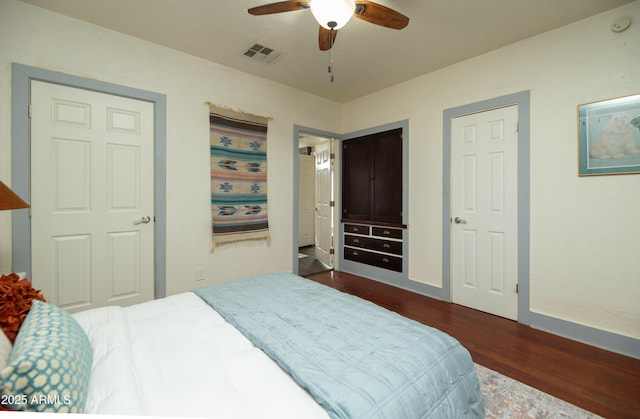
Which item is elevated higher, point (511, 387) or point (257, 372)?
point (257, 372)

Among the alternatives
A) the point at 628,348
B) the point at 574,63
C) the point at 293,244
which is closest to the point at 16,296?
the point at 293,244

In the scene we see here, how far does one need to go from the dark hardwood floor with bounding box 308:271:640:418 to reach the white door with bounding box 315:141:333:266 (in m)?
1.78

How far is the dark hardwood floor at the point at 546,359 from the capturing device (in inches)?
62.6

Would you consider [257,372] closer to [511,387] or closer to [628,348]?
[511,387]

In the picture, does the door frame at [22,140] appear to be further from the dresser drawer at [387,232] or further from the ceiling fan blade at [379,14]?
the dresser drawer at [387,232]

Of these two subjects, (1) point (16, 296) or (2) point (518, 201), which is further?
(2) point (518, 201)

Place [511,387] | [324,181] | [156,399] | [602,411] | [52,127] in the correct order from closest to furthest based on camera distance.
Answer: [156,399], [602,411], [511,387], [52,127], [324,181]

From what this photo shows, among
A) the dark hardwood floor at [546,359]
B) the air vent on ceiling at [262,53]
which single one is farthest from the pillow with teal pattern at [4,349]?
the air vent on ceiling at [262,53]

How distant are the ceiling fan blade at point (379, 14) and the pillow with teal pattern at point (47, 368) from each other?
6.99 ft

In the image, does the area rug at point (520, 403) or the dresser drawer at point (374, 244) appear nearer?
the area rug at point (520, 403)

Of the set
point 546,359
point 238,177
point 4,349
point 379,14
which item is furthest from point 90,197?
point 546,359

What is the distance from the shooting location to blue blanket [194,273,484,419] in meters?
0.87

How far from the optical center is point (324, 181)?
461 cm

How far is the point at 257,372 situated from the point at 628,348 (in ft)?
9.16
